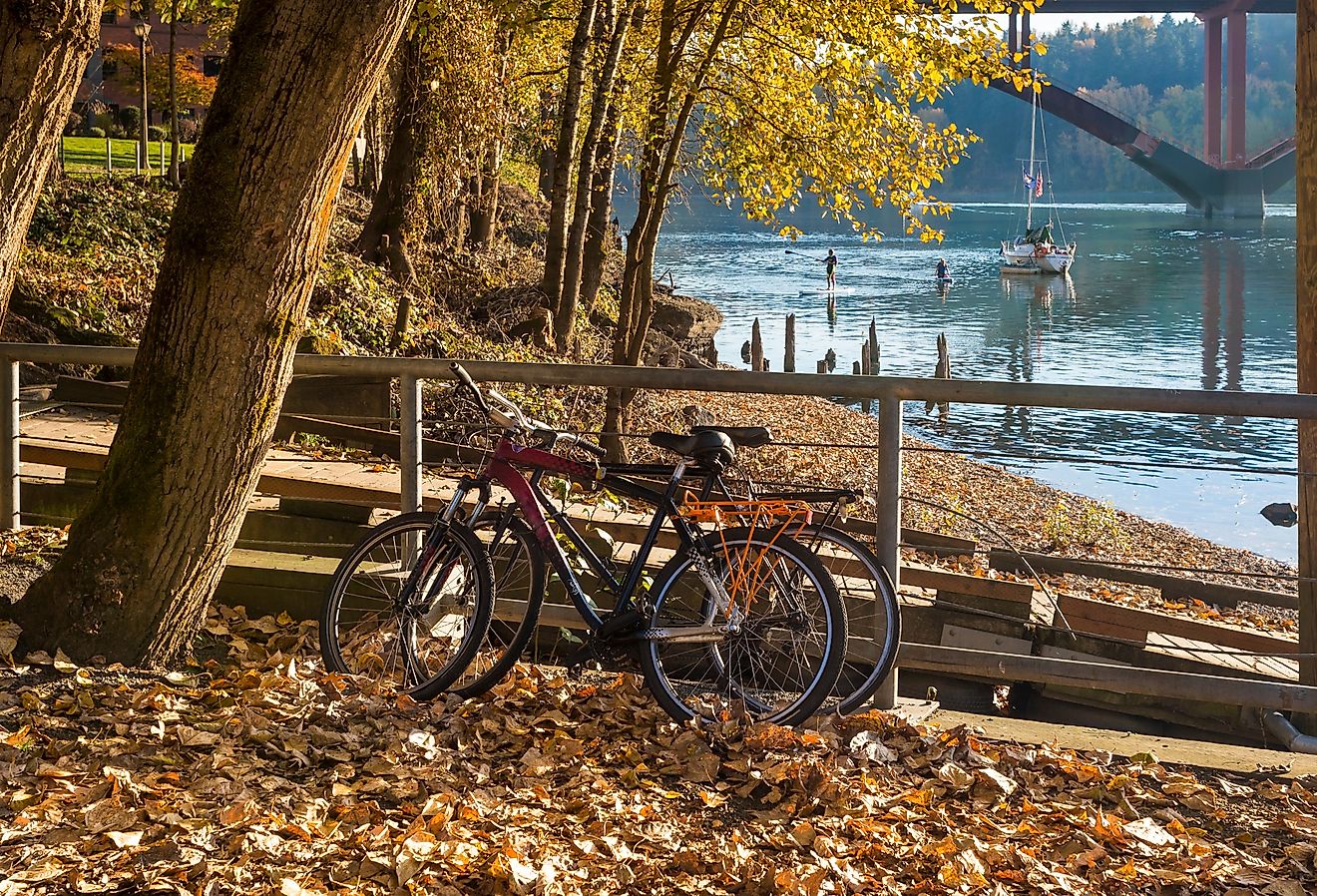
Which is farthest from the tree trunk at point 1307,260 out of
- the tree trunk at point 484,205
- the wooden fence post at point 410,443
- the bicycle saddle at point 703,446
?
the tree trunk at point 484,205

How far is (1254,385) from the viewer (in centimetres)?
3734

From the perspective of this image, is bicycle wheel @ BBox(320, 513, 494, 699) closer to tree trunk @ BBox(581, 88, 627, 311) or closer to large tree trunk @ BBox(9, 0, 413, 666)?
large tree trunk @ BBox(9, 0, 413, 666)

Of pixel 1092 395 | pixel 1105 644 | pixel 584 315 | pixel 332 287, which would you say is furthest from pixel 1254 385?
pixel 1092 395

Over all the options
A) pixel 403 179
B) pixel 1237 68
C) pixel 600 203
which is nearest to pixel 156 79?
pixel 403 179

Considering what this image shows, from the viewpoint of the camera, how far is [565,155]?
45.6 ft

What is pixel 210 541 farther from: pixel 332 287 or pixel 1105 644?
pixel 332 287

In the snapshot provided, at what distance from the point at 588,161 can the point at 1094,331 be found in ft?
140

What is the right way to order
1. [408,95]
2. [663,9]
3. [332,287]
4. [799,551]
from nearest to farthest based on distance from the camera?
[799,551], [663,9], [332,287], [408,95]

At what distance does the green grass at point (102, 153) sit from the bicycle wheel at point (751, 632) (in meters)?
26.4

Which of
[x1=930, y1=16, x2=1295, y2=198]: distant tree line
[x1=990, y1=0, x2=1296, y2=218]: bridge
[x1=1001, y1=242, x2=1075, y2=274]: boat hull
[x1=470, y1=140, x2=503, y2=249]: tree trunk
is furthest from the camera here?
[x1=930, y1=16, x2=1295, y2=198]: distant tree line

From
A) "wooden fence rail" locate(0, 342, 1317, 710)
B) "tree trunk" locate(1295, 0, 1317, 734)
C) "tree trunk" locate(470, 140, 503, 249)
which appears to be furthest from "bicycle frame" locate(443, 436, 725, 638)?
"tree trunk" locate(470, 140, 503, 249)

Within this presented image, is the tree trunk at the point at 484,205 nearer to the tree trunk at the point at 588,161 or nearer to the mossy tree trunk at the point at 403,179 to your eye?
the mossy tree trunk at the point at 403,179

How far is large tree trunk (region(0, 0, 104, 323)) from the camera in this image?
15.2 ft

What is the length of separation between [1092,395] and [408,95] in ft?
47.5
